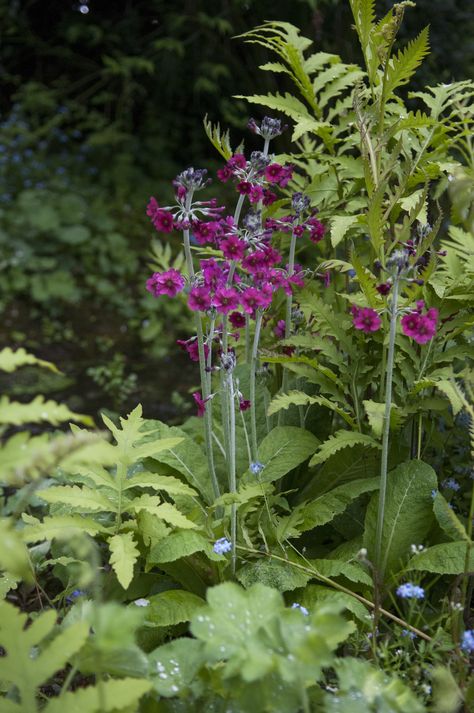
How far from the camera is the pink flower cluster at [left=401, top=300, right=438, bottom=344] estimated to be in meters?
1.91

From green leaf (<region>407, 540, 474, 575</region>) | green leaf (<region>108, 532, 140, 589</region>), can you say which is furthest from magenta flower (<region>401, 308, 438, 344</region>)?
green leaf (<region>108, 532, 140, 589</region>)

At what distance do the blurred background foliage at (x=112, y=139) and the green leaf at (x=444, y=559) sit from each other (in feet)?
7.46

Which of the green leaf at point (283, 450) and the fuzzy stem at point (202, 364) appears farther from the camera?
the green leaf at point (283, 450)

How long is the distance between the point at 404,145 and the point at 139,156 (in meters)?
5.18


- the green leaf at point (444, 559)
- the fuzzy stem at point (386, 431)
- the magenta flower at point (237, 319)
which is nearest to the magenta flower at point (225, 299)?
the magenta flower at point (237, 319)

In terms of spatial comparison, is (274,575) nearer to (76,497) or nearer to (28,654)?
(76,497)

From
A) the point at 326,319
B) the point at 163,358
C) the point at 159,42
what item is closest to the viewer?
the point at 326,319

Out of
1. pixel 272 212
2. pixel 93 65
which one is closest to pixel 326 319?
pixel 272 212

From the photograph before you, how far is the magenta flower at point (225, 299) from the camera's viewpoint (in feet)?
6.70

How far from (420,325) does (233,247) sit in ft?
1.68

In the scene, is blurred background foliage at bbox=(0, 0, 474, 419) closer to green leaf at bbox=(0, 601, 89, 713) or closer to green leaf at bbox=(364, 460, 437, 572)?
green leaf at bbox=(364, 460, 437, 572)

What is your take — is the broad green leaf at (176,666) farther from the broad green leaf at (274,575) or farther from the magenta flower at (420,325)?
the magenta flower at (420,325)

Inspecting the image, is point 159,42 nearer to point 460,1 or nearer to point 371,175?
point 460,1

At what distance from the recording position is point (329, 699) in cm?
134
